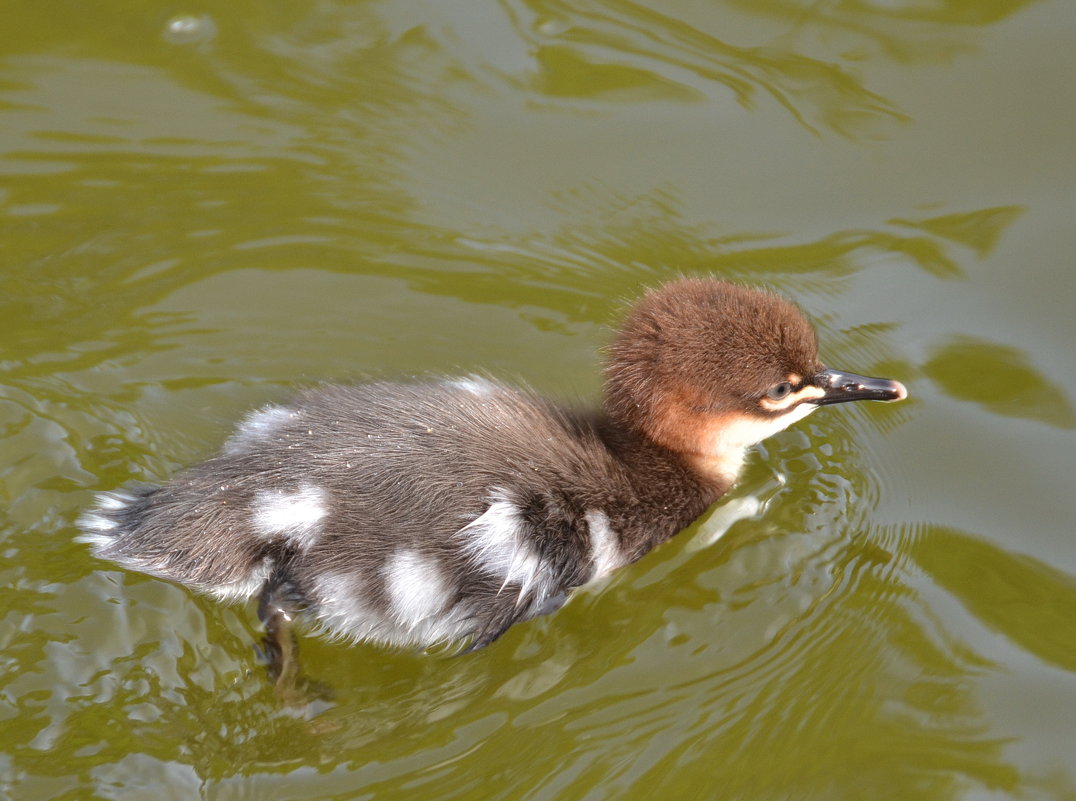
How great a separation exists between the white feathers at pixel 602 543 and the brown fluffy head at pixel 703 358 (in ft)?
0.87

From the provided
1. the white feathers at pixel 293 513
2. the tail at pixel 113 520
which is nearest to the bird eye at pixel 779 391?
the white feathers at pixel 293 513

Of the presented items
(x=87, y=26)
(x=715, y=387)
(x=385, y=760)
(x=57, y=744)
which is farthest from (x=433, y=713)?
(x=87, y=26)

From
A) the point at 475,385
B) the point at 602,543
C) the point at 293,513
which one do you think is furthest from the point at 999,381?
the point at 293,513

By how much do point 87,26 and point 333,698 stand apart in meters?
2.40

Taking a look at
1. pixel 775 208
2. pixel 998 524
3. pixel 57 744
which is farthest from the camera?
pixel 775 208

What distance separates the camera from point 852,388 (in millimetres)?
3168

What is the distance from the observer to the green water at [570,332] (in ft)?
9.09

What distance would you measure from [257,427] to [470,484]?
500 millimetres

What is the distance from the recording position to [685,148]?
160 inches

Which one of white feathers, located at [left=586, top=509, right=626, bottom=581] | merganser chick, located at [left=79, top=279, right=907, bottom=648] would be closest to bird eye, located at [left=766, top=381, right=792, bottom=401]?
merganser chick, located at [left=79, top=279, right=907, bottom=648]

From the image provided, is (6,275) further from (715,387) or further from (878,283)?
(878,283)

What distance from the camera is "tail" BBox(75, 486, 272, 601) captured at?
2.75m

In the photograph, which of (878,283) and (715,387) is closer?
(715,387)

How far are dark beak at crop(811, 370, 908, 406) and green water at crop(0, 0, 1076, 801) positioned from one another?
0.30 meters
